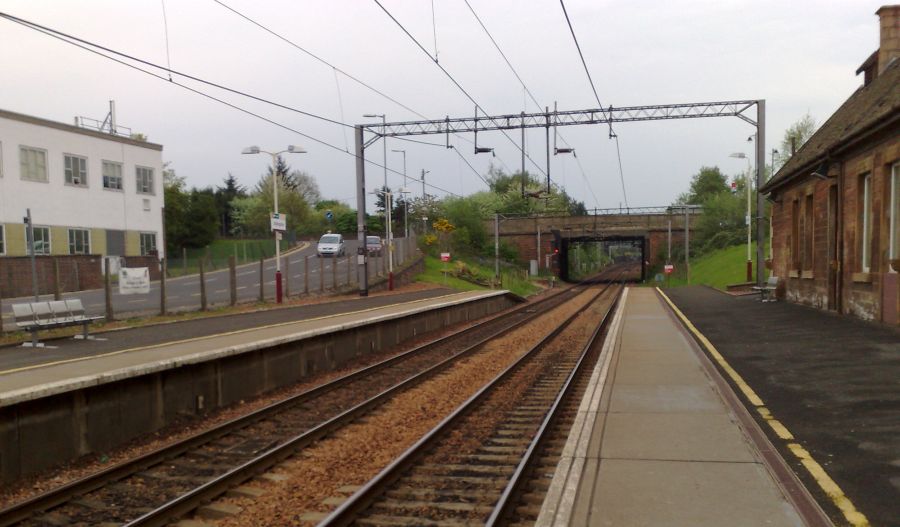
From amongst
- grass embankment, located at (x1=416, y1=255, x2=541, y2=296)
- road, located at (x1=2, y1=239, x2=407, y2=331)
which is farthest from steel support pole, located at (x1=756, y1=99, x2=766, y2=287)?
grass embankment, located at (x1=416, y1=255, x2=541, y2=296)

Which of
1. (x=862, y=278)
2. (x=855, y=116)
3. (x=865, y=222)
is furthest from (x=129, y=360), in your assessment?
(x=855, y=116)

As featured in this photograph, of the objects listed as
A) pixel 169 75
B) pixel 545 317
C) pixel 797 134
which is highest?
pixel 797 134

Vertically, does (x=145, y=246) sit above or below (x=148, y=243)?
below

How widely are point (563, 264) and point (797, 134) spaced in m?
26.9

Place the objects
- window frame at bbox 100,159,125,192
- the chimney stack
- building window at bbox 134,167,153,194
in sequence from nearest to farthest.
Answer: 1. the chimney stack
2. window frame at bbox 100,159,125,192
3. building window at bbox 134,167,153,194

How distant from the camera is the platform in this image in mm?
5508

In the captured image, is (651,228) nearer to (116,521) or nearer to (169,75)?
(169,75)

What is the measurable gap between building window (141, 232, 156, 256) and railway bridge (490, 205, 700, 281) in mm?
32128

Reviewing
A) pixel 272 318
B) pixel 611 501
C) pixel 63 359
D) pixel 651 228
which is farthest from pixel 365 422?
pixel 651 228

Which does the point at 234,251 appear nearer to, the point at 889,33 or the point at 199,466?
the point at 889,33

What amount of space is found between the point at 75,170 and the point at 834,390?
138 feet

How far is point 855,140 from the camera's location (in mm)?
17562

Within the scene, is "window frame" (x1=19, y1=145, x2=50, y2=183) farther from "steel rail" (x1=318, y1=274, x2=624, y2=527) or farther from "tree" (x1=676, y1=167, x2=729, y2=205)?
"tree" (x1=676, y1=167, x2=729, y2=205)

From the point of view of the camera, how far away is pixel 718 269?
5588 centimetres
